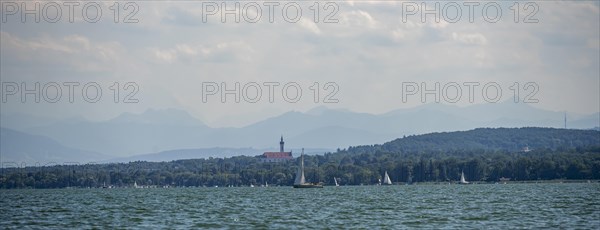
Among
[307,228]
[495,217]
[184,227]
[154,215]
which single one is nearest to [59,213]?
[154,215]

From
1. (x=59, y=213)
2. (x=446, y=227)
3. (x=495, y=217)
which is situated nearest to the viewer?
(x=446, y=227)

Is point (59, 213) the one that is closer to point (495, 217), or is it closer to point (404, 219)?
point (404, 219)

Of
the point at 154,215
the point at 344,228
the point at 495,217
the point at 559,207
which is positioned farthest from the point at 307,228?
the point at 559,207

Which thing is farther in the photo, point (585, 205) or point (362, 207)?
point (362, 207)

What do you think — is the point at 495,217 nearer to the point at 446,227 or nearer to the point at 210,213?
the point at 446,227

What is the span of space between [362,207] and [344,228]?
32204mm

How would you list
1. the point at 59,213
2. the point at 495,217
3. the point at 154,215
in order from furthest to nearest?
the point at 59,213 < the point at 154,215 < the point at 495,217

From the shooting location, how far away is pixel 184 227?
73438 millimetres

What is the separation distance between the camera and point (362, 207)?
102 m

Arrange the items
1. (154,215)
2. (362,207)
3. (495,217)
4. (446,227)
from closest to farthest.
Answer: (446,227)
(495,217)
(154,215)
(362,207)

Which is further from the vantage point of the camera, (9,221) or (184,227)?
(9,221)

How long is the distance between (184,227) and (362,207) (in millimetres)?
32679

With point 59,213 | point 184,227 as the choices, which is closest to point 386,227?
point 184,227

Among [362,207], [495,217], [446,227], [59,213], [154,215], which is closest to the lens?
[446,227]
